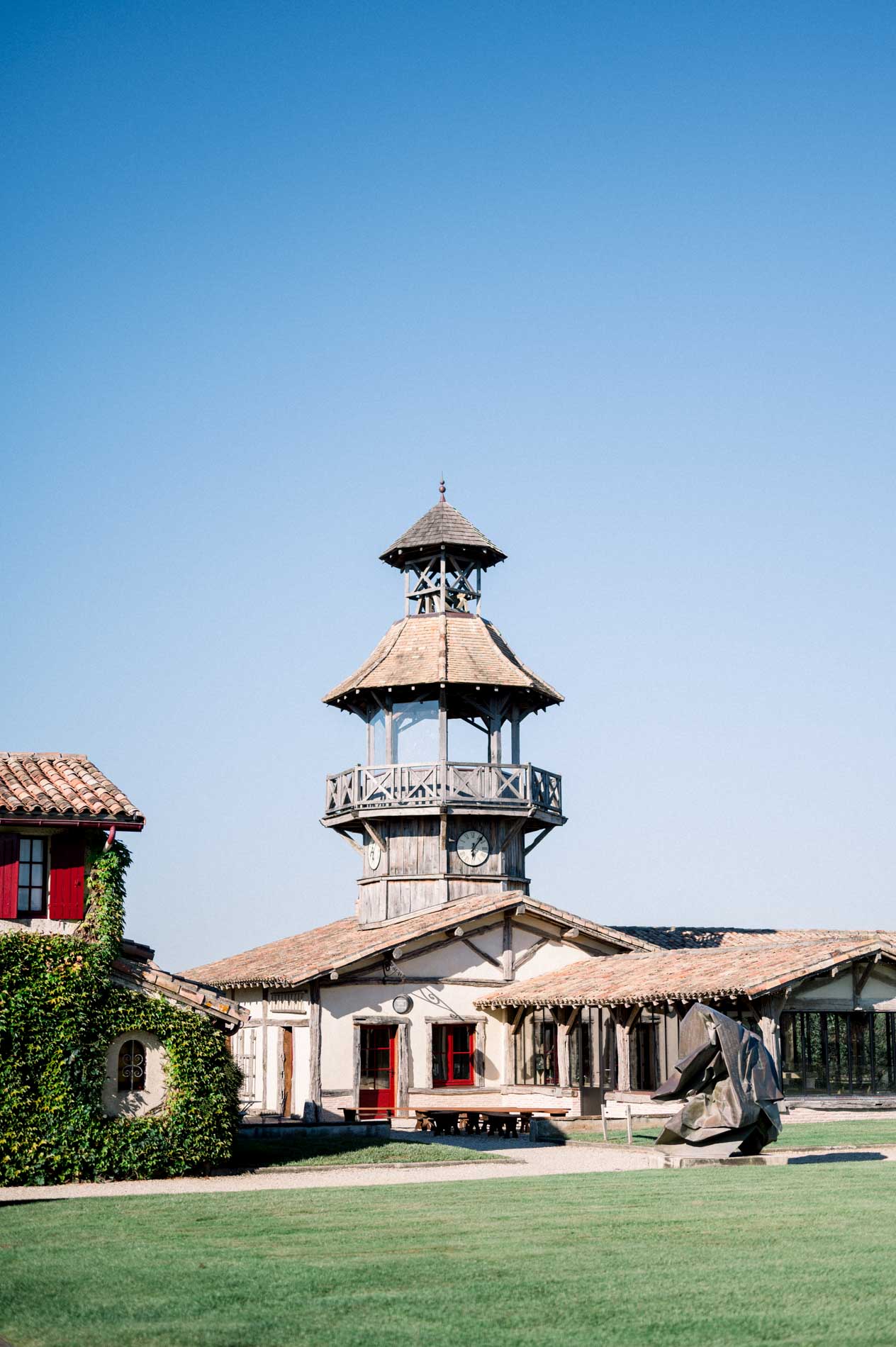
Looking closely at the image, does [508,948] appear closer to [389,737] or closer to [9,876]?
[389,737]

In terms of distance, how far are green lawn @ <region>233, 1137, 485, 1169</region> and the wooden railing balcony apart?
9822mm

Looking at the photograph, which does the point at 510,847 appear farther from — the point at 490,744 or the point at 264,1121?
the point at 264,1121

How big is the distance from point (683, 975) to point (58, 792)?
12180 mm

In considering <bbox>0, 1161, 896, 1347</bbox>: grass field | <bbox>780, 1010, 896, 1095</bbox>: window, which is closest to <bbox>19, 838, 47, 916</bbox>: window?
<bbox>0, 1161, 896, 1347</bbox>: grass field

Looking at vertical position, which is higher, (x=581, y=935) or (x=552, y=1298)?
(x=581, y=935)

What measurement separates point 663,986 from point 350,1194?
11115 mm

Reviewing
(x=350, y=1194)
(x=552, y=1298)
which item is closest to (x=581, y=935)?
(x=350, y=1194)

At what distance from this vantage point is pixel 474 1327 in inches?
396

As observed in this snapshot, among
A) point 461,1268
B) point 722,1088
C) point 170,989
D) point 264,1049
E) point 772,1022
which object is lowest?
point 461,1268

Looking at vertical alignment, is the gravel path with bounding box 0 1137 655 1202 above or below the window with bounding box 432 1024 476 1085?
below

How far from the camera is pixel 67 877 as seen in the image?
22031mm

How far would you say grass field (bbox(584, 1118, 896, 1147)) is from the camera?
23750 millimetres

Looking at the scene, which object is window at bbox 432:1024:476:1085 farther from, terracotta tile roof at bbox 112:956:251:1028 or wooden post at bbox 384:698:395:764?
terracotta tile roof at bbox 112:956:251:1028

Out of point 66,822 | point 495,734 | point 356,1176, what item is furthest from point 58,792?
point 495,734
